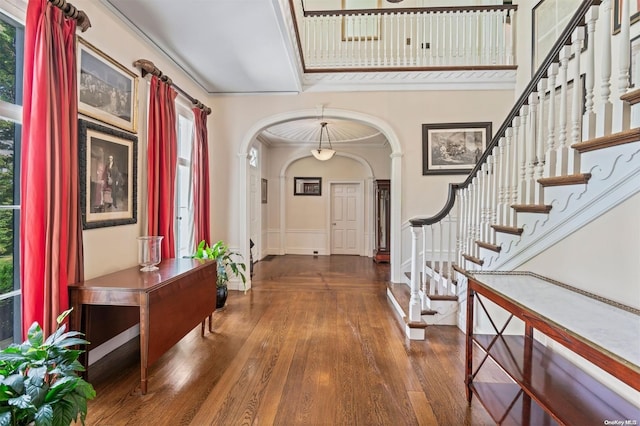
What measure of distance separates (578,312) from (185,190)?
3876 mm

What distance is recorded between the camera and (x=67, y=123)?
1905mm

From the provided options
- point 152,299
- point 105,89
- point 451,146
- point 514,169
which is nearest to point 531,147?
point 514,169

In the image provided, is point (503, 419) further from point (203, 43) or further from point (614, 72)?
point (203, 43)


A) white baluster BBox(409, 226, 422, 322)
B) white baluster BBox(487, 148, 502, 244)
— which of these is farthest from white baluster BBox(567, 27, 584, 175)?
white baluster BBox(409, 226, 422, 322)

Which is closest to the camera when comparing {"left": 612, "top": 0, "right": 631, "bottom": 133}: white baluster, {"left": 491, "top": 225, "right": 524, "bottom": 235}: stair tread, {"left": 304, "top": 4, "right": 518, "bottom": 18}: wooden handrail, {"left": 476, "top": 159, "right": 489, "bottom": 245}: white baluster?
{"left": 612, "top": 0, "right": 631, "bottom": 133}: white baluster

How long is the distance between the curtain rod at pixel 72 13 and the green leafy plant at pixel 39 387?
6.17 feet

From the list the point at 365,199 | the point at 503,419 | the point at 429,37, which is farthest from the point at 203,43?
the point at 365,199

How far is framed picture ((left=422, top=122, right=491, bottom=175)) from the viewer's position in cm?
446

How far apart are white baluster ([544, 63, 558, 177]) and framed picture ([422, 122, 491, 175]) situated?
2520 mm

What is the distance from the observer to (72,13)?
1.96 m

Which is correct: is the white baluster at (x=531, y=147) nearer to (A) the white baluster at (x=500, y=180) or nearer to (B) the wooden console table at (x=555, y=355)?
(A) the white baluster at (x=500, y=180)

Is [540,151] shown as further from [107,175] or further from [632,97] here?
[107,175]

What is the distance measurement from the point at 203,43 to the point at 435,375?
11.8ft

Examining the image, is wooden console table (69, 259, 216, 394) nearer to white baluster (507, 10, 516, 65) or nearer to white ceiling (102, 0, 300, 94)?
white ceiling (102, 0, 300, 94)
